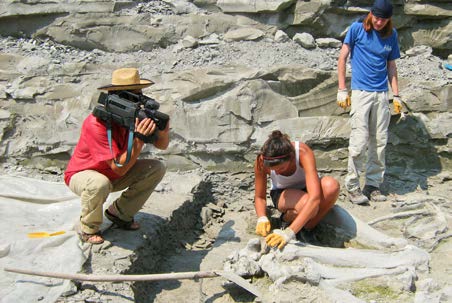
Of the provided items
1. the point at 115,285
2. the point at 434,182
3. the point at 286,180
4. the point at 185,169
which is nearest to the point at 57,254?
the point at 115,285

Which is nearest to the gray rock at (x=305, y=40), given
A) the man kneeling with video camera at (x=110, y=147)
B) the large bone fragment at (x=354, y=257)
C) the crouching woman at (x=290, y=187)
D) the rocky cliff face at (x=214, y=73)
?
the rocky cliff face at (x=214, y=73)

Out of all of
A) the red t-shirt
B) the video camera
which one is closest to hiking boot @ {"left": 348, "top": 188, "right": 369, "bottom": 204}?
the video camera

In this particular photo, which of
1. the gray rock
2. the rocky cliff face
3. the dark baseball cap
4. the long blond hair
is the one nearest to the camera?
the dark baseball cap

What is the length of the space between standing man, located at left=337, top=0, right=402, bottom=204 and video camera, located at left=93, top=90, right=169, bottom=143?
193cm

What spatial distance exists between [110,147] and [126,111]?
0.87 feet

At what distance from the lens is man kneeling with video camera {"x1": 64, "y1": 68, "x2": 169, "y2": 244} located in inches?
134

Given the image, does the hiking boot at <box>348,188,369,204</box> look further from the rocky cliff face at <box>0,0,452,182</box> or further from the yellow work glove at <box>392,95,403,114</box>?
the yellow work glove at <box>392,95,403,114</box>

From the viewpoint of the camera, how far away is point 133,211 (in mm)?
3758

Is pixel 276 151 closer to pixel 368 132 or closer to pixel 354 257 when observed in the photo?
pixel 354 257

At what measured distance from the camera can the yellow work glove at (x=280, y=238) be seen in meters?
3.35

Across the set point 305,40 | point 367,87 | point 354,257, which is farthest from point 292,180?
point 305,40

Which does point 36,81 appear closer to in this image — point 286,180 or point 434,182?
point 286,180

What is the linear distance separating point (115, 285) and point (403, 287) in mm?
1714

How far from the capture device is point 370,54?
4.64 m
